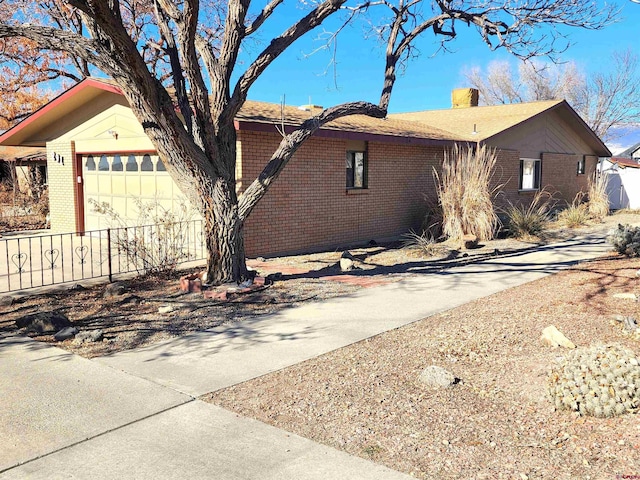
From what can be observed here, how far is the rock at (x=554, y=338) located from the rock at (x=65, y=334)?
Answer: 515cm

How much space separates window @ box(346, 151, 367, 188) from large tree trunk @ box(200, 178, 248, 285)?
19.2ft

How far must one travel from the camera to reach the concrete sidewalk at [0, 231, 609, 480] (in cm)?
369

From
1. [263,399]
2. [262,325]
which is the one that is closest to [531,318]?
[262,325]

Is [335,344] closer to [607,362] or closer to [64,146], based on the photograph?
[607,362]

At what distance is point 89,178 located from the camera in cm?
1559

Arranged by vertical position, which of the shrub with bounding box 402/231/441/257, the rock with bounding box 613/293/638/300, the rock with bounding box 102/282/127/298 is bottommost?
the rock with bounding box 102/282/127/298

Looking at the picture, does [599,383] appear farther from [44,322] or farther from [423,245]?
[423,245]

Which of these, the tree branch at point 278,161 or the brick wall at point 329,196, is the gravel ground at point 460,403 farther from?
the brick wall at point 329,196

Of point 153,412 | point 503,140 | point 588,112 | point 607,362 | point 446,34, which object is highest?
point 588,112

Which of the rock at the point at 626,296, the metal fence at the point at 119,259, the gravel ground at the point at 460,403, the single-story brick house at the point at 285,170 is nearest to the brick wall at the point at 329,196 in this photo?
the single-story brick house at the point at 285,170

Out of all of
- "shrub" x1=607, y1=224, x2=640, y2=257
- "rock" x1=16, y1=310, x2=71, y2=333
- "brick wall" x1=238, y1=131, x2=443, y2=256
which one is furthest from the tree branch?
"shrub" x1=607, y1=224, x2=640, y2=257

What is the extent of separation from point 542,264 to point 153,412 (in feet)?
29.0

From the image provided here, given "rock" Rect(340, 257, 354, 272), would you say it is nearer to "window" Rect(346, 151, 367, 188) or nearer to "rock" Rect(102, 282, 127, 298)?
"window" Rect(346, 151, 367, 188)

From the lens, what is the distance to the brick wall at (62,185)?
620 inches
